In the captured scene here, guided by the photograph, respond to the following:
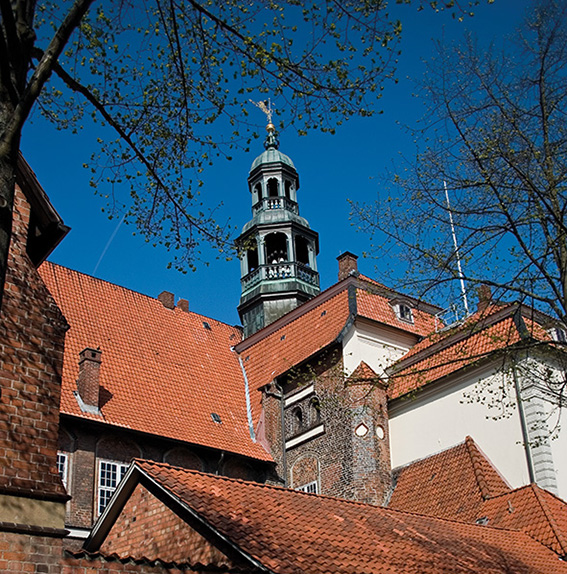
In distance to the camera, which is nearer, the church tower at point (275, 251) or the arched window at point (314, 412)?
the arched window at point (314, 412)

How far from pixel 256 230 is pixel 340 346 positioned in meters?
9.14

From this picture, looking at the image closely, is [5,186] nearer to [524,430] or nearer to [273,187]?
[524,430]

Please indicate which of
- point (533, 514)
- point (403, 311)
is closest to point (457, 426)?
point (533, 514)

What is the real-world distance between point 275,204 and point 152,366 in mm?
10586

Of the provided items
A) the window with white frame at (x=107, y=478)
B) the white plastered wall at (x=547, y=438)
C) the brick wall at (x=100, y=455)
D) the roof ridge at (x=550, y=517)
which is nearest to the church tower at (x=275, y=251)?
the brick wall at (x=100, y=455)

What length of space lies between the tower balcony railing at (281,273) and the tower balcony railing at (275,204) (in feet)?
9.84

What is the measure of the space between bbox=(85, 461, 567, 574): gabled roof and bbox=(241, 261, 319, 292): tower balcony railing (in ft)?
55.7

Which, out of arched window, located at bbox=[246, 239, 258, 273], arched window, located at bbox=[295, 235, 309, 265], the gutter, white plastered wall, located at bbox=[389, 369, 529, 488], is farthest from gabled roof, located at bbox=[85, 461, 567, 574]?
arched window, located at bbox=[246, 239, 258, 273]

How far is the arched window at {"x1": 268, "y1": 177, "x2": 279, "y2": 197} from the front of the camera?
111 feet

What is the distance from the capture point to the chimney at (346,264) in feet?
88.6

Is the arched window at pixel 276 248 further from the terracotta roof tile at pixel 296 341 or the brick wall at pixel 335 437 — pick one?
the brick wall at pixel 335 437

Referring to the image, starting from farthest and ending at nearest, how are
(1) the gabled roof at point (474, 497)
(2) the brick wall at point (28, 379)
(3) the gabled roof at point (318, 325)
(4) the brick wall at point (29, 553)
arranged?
1. (3) the gabled roof at point (318, 325)
2. (1) the gabled roof at point (474, 497)
3. (2) the brick wall at point (28, 379)
4. (4) the brick wall at point (29, 553)

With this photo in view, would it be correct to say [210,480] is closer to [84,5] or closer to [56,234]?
[56,234]

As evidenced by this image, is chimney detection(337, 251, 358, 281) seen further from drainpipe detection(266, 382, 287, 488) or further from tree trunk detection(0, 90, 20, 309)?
tree trunk detection(0, 90, 20, 309)
